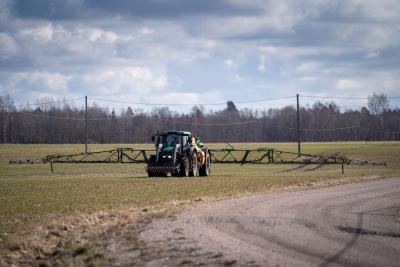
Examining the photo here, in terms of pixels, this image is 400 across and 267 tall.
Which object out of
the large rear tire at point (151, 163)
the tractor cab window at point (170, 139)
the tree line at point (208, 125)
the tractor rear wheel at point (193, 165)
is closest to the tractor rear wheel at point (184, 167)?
the tractor rear wheel at point (193, 165)

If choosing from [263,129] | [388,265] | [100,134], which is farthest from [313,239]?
[263,129]

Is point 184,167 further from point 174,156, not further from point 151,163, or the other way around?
→ point 151,163

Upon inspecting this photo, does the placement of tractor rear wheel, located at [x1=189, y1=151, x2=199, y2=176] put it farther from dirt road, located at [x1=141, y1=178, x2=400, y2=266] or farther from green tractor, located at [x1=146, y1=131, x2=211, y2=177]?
dirt road, located at [x1=141, y1=178, x2=400, y2=266]

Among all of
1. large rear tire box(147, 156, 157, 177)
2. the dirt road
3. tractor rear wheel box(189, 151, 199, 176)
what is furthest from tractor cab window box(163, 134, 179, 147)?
the dirt road

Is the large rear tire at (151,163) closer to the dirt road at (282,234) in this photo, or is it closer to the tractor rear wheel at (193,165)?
the tractor rear wheel at (193,165)

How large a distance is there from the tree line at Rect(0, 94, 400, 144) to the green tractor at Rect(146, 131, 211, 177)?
102682 millimetres

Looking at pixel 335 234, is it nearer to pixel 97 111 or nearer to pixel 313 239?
pixel 313 239

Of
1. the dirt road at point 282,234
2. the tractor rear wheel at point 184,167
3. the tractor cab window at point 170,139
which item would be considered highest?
the tractor cab window at point 170,139

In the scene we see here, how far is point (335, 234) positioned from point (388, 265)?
336cm

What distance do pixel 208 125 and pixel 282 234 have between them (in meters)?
156

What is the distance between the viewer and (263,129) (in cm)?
17725

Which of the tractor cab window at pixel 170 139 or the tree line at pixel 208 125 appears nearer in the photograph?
the tractor cab window at pixel 170 139

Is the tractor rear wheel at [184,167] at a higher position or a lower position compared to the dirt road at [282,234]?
higher

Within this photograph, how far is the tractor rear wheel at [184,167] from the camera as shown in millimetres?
37469
